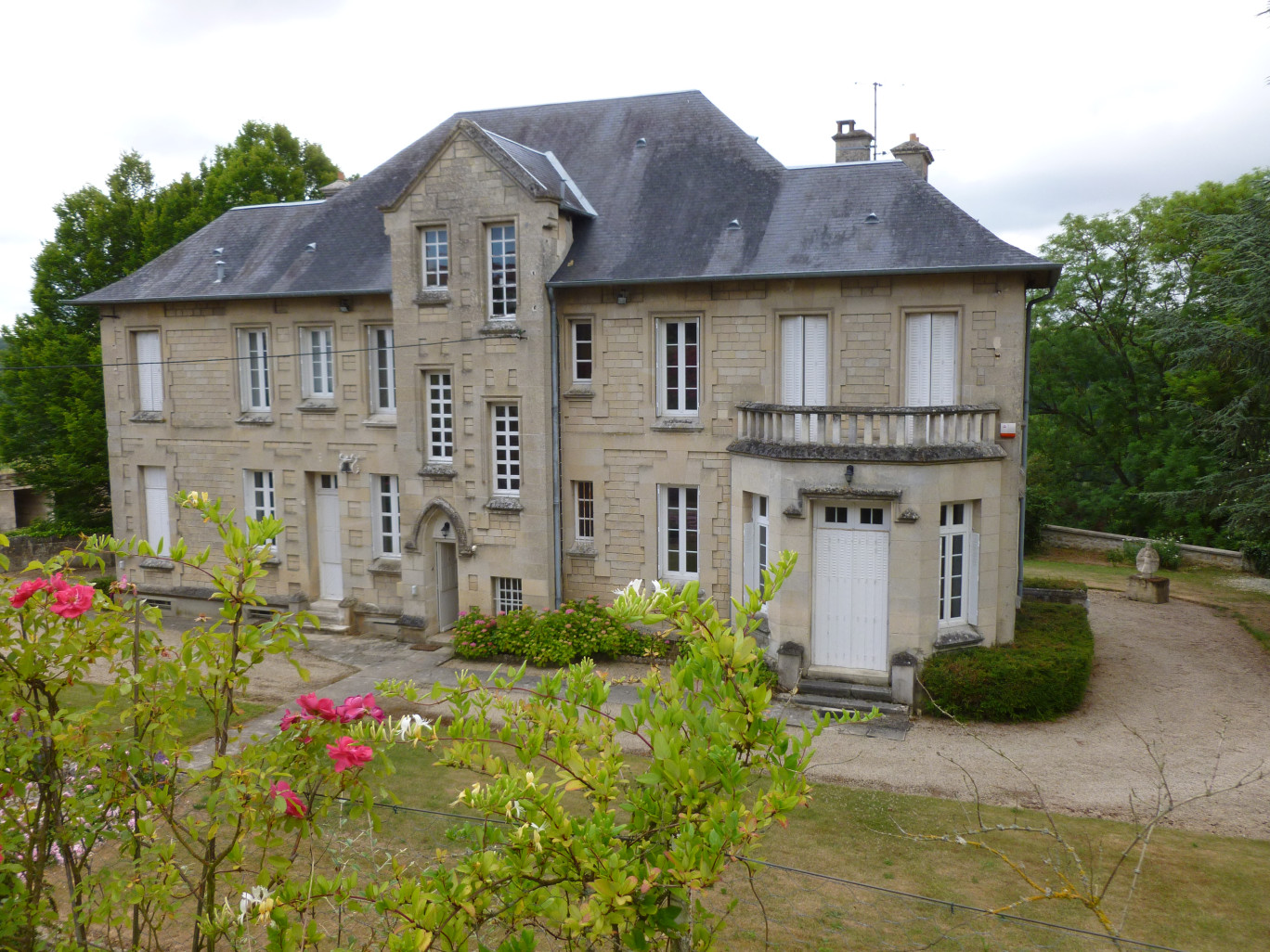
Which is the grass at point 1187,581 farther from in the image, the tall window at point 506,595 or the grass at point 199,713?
the grass at point 199,713

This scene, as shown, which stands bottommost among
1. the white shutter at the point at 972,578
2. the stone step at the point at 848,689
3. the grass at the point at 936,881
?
the grass at the point at 936,881

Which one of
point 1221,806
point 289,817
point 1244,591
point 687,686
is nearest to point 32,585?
point 289,817

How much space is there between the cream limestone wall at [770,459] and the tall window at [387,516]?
393cm

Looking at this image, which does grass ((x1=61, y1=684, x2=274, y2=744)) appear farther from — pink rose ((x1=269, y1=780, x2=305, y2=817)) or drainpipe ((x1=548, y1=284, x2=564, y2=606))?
pink rose ((x1=269, y1=780, x2=305, y2=817))

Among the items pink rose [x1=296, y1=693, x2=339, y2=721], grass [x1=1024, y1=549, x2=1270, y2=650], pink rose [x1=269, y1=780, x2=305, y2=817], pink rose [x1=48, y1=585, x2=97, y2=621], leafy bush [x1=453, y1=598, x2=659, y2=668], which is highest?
pink rose [x1=48, y1=585, x2=97, y2=621]

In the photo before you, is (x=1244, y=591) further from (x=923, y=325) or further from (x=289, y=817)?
(x=289, y=817)

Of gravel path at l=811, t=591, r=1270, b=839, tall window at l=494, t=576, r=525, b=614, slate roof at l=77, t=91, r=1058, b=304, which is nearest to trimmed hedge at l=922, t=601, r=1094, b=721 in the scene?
gravel path at l=811, t=591, r=1270, b=839

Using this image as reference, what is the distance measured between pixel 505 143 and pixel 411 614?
953 centimetres

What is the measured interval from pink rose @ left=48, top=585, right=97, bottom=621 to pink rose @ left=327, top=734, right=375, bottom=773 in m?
1.39

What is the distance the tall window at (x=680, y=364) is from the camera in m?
17.6

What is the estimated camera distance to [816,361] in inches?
658

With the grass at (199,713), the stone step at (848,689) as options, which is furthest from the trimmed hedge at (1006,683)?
the grass at (199,713)

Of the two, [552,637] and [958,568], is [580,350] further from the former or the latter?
[958,568]

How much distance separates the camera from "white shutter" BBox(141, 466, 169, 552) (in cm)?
2217
